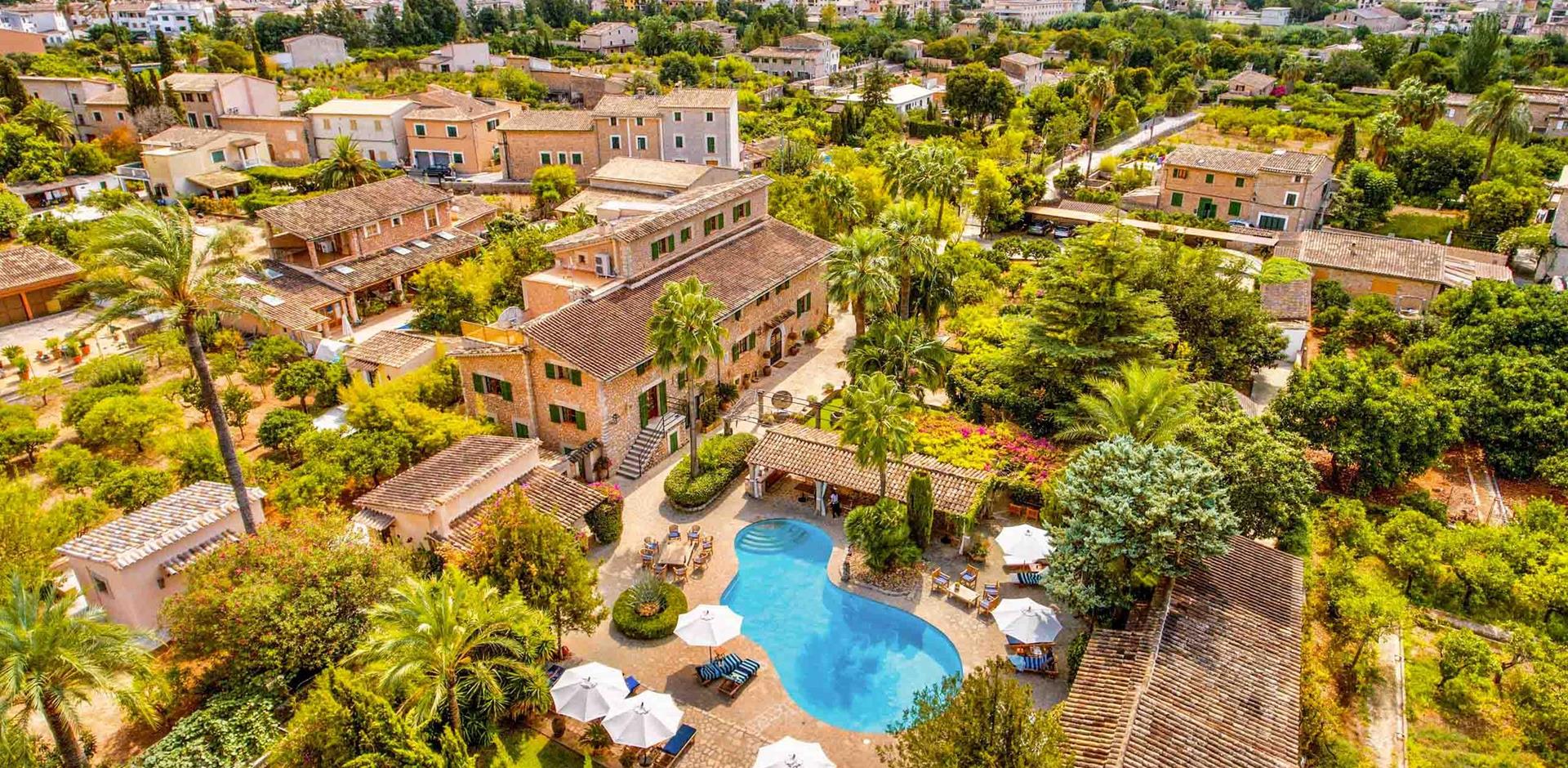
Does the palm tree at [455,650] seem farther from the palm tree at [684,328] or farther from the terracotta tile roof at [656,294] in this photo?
the terracotta tile roof at [656,294]

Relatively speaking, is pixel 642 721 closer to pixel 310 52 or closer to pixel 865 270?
pixel 865 270

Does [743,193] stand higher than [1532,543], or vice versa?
[743,193]

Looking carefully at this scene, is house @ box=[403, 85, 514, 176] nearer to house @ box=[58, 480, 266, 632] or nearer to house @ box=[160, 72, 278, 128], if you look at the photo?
house @ box=[160, 72, 278, 128]

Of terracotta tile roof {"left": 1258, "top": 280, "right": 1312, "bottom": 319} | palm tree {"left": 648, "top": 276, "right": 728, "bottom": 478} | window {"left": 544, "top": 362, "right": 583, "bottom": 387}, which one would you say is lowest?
terracotta tile roof {"left": 1258, "top": 280, "right": 1312, "bottom": 319}

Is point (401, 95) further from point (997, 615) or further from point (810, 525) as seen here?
point (997, 615)

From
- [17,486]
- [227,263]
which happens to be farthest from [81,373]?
[227,263]

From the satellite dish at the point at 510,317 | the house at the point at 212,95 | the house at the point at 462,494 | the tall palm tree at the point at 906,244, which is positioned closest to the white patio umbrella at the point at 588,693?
the house at the point at 462,494

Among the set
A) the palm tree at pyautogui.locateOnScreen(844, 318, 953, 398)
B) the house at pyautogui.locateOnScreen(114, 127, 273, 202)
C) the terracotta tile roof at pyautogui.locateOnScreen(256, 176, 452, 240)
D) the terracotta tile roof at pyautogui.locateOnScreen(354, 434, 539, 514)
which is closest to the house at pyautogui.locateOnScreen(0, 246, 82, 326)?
the terracotta tile roof at pyautogui.locateOnScreen(256, 176, 452, 240)

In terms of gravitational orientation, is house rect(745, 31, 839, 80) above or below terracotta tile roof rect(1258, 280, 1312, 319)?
above
